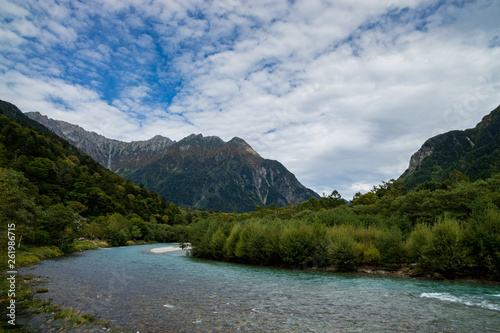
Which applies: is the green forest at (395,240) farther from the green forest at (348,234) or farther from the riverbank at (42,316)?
the riverbank at (42,316)

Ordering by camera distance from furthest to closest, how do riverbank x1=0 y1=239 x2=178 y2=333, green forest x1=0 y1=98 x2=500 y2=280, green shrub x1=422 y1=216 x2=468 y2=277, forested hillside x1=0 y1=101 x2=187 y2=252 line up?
forested hillside x1=0 y1=101 x2=187 y2=252 → green forest x1=0 y1=98 x2=500 y2=280 → green shrub x1=422 y1=216 x2=468 y2=277 → riverbank x1=0 y1=239 x2=178 y2=333

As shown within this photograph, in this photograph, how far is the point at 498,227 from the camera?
2878 centimetres

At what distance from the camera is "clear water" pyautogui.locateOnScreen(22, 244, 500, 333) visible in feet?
46.1

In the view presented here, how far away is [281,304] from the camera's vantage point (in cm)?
1894

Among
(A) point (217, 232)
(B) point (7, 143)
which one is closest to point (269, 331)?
(A) point (217, 232)

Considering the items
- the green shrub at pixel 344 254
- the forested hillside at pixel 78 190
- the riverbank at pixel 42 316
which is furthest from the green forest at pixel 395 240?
the forested hillside at pixel 78 190

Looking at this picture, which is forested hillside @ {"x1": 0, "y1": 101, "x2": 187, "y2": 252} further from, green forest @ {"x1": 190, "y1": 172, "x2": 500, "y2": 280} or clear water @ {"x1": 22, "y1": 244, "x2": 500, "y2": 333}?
clear water @ {"x1": 22, "y1": 244, "x2": 500, "y2": 333}

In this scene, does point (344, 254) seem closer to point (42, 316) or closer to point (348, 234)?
point (348, 234)

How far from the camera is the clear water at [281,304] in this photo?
14062 mm

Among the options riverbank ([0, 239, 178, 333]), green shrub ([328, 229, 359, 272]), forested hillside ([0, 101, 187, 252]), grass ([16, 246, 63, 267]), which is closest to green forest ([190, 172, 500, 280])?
green shrub ([328, 229, 359, 272])

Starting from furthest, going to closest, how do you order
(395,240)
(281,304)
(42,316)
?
(395,240)
(281,304)
(42,316)

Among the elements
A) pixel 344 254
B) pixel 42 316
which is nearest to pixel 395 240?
pixel 344 254

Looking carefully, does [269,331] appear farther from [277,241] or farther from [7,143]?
[7,143]

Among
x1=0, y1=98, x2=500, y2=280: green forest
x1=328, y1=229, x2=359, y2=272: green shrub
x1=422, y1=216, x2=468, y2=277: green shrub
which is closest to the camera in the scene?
x1=422, y1=216, x2=468, y2=277: green shrub
